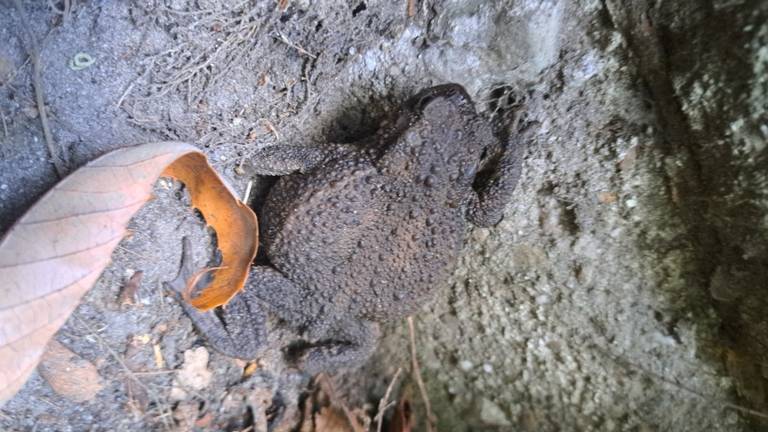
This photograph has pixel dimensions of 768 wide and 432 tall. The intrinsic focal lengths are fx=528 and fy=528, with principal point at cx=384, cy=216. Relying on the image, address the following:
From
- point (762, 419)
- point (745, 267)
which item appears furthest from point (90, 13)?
point (762, 419)

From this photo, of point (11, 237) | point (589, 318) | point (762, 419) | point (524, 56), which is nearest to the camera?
point (11, 237)

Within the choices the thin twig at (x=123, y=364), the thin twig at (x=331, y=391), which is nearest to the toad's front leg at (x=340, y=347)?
the thin twig at (x=331, y=391)

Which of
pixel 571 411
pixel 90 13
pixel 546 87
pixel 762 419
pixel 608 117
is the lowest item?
pixel 762 419

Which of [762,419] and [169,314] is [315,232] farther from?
[762,419]

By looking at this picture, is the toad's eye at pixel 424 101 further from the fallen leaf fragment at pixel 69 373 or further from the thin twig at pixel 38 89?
the fallen leaf fragment at pixel 69 373

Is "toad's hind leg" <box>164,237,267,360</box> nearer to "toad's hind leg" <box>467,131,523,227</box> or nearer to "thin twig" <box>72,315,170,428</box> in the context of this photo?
"thin twig" <box>72,315,170,428</box>

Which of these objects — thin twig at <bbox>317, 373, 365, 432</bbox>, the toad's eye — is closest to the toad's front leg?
thin twig at <bbox>317, 373, 365, 432</bbox>

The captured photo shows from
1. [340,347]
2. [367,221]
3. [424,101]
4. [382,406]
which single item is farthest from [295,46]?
[382,406]
